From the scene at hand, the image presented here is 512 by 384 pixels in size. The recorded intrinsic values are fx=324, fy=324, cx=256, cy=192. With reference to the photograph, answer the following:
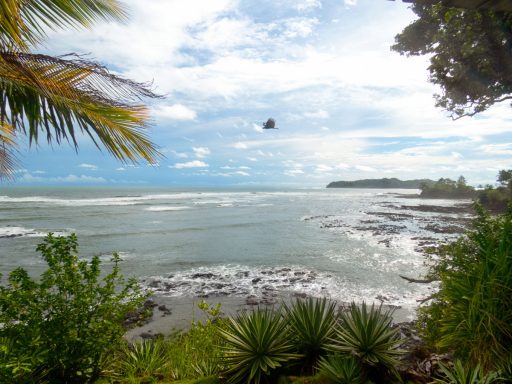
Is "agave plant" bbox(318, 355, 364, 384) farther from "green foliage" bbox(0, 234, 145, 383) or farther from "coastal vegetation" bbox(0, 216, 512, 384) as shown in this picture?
"green foliage" bbox(0, 234, 145, 383)

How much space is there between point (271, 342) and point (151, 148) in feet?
9.84

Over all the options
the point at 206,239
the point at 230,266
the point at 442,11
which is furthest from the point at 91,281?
the point at 206,239

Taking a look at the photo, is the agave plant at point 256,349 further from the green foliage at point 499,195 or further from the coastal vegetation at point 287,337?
the green foliage at point 499,195

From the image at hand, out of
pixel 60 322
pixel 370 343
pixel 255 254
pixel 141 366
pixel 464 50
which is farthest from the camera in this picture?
pixel 255 254

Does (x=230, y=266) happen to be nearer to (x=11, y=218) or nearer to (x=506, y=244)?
(x=506, y=244)

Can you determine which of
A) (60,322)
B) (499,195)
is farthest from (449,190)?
(60,322)

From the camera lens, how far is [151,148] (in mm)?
4539

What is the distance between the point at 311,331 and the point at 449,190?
9770 cm

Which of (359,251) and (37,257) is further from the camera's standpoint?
(359,251)

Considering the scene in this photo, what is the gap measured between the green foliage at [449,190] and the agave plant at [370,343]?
290 ft

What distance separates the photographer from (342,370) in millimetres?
3260

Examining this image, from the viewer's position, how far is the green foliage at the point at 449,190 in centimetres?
8188

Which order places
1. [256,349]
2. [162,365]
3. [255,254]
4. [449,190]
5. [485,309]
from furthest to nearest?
1. [449,190]
2. [255,254]
3. [162,365]
4. [256,349]
5. [485,309]

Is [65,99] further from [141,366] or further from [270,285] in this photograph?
[270,285]
